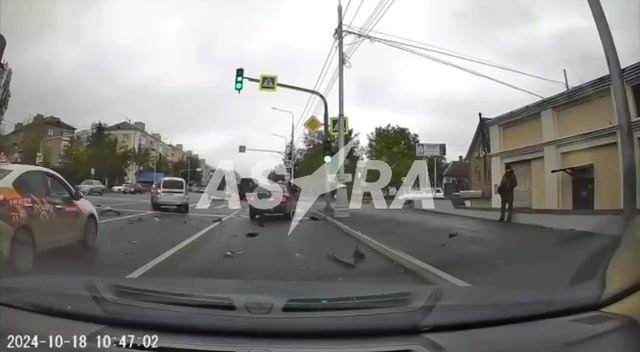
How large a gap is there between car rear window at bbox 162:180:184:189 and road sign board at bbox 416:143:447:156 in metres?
1.51

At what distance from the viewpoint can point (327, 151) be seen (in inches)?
139

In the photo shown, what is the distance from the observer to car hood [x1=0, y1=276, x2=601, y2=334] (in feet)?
6.38

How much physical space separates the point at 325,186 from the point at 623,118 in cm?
170

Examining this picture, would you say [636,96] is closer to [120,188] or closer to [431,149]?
[431,149]

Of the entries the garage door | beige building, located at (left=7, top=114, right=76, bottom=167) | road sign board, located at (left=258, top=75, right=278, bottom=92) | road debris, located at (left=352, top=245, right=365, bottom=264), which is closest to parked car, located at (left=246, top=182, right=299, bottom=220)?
road debris, located at (left=352, top=245, right=365, bottom=264)

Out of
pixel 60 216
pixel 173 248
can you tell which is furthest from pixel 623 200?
pixel 60 216

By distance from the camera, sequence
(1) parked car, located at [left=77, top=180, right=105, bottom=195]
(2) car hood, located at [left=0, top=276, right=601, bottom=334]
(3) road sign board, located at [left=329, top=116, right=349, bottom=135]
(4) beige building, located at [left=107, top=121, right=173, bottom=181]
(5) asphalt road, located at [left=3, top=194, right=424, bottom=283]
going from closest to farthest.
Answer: (2) car hood, located at [left=0, top=276, right=601, bottom=334]
(5) asphalt road, located at [left=3, top=194, right=424, bottom=283]
(4) beige building, located at [left=107, top=121, right=173, bottom=181]
(1) parked car, located at [left=77, top=180, right=105, bottom=195]
(3) road sign board, located at [left=329, top=116, right=349, bottom=135]

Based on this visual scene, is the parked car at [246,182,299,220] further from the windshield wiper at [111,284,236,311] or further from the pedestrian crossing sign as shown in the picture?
the pedestrian crossing sign

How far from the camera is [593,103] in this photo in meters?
2.25

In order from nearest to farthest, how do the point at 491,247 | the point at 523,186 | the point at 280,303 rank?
the point at 280,303, the point at 523,186, the point at 491,247

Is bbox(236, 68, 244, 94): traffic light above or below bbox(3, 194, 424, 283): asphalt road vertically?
above

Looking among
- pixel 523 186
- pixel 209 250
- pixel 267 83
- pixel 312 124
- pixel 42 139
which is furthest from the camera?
pixel 312 124

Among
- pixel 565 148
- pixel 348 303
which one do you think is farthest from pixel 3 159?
pixel 565 148

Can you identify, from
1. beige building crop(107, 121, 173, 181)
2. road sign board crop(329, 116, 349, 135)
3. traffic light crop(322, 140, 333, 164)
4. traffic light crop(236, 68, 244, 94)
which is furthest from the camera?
traffic light crop(322, 140, 333, 164)
